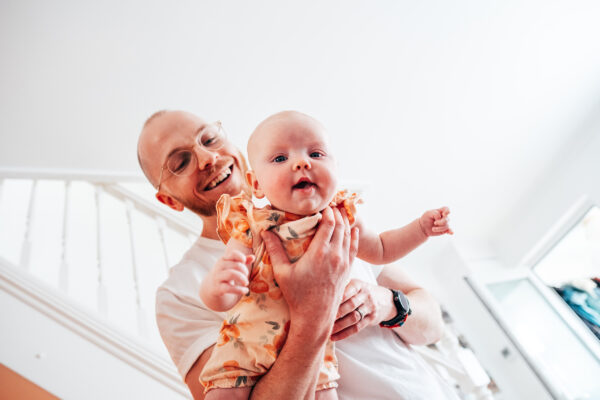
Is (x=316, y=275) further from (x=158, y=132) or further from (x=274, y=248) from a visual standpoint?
(x=158, y=132)

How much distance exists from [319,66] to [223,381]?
6.37 ft

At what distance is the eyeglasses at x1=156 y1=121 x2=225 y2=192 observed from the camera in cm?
121

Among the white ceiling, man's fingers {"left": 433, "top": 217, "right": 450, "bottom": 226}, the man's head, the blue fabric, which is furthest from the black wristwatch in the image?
the blue fabric

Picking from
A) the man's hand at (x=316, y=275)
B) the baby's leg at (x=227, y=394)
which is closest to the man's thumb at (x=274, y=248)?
the man's hand at (x=316, y=275)

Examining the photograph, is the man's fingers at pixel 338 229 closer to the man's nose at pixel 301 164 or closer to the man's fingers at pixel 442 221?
the man's nose at pixel 301 164

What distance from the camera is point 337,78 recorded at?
7.39 feet

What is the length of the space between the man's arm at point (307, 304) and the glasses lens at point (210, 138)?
1.90ft

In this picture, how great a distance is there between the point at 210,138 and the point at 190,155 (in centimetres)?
10

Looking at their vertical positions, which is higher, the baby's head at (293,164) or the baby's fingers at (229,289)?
the baby's head at (293,164)

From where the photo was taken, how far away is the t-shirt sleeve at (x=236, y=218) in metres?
0.80

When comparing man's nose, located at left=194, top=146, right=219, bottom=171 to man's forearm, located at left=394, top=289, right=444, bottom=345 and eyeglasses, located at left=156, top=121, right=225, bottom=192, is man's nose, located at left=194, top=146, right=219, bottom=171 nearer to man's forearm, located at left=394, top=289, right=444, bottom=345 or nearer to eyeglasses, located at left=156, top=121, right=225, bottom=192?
eyeglasses, located at left=156, top=121, right=225, bottom=192

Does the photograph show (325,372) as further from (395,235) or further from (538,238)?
(538,238)

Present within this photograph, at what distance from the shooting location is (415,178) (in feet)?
9.18

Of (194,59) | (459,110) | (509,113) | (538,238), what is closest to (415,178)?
(459,110)
